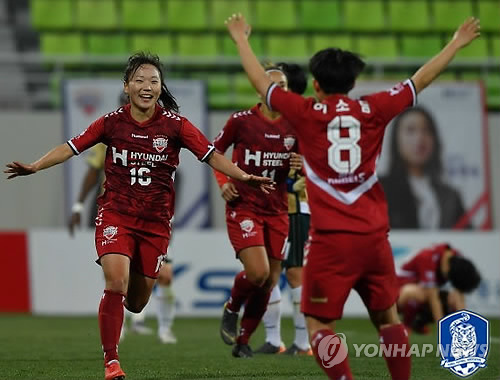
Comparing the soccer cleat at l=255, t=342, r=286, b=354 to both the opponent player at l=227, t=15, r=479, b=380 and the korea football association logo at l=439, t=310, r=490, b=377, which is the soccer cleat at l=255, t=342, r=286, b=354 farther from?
the opponent player at l=227, t=15, r=479, b=380

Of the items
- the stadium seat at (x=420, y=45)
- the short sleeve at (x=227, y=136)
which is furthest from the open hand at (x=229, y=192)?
the stadium seat at (x=420, y=45)

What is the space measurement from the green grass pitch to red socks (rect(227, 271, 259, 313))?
1.27 ft

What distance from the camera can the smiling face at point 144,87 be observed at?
22.3ft

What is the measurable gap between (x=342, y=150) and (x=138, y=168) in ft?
5.96

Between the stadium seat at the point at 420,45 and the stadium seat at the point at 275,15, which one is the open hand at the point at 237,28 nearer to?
the stadium seat at the point at 275,15

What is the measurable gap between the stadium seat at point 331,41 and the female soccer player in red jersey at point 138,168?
1273 centimetres

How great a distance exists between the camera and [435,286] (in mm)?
11391

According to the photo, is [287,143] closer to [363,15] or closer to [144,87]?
[144,87]

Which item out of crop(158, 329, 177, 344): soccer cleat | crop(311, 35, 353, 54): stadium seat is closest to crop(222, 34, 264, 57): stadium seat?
crop(311, 35, 353, 54): stadium seat

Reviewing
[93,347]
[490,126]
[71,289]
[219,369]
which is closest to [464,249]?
[490,126]

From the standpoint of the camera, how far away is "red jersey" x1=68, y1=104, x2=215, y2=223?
22.2 feet

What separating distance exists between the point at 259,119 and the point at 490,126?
9694 mm

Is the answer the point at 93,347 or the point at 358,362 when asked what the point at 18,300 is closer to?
the point at 93,347

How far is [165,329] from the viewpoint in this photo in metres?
10.5
